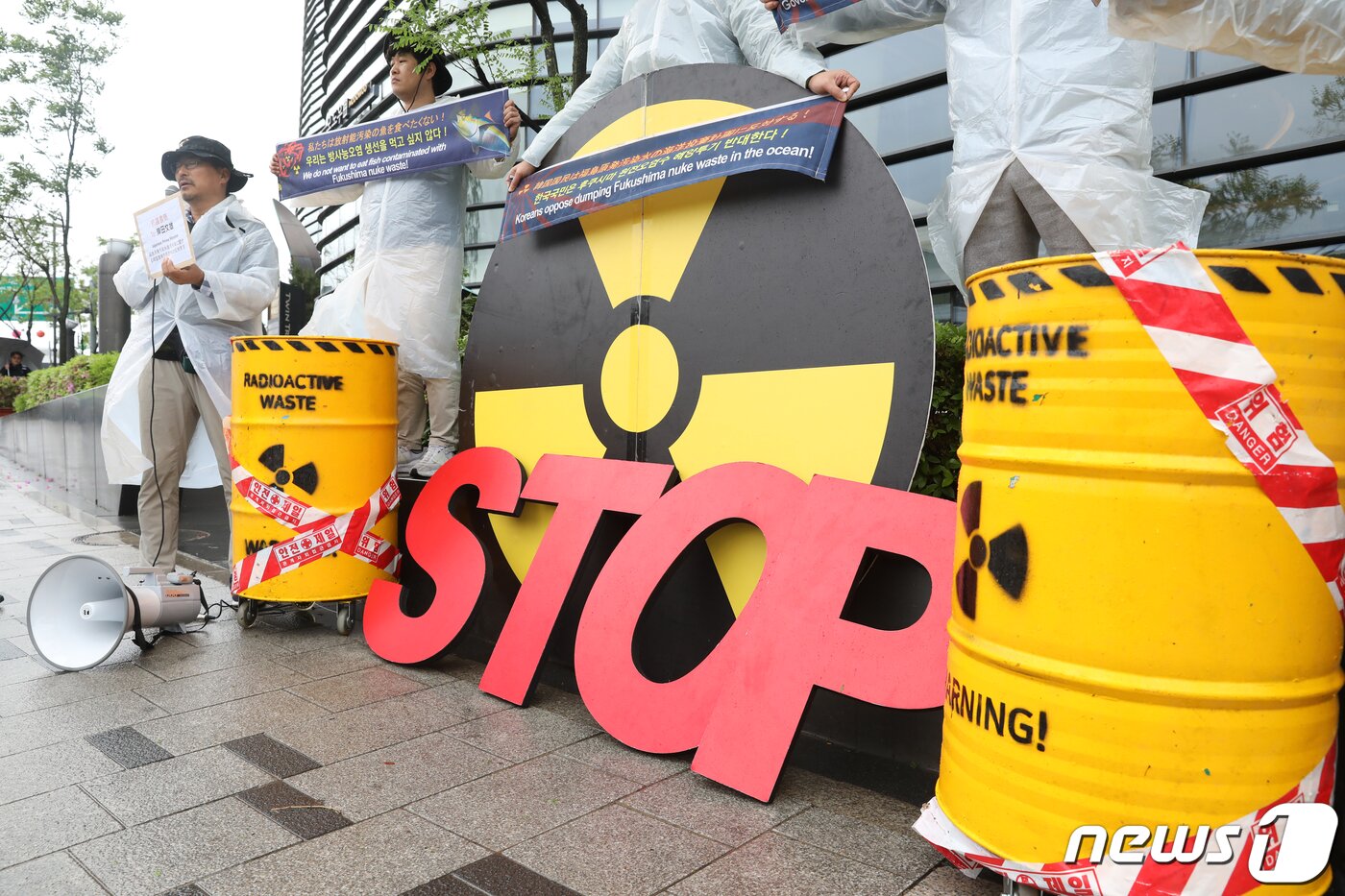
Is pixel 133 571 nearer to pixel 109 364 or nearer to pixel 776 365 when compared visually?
pixel 776 365

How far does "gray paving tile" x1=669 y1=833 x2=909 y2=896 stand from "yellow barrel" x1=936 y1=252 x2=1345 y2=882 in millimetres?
330

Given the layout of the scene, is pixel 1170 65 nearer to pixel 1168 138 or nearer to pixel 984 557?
pixel 1168 138

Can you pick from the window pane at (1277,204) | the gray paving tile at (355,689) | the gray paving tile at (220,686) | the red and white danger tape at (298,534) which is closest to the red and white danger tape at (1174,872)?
the gray paving tile at (355,689)

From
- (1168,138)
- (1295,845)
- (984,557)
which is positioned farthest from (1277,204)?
(1295,845)

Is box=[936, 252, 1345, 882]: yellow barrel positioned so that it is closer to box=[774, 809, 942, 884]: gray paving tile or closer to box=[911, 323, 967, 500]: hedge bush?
box=[774, 809, 942, 884]: gray paving tile

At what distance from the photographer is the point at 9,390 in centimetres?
2130

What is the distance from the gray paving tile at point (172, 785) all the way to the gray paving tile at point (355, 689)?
0.52 meters

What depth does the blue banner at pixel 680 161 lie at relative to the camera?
293cm

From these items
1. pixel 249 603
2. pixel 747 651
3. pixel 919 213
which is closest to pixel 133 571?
pixel 249 603

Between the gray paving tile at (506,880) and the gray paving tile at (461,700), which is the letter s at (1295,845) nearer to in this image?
the gray paving tile at (506,880)

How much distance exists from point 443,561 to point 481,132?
219 cm

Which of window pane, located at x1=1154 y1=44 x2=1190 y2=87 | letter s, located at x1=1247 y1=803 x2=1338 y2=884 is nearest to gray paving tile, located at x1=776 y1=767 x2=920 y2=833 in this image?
letter s, located at x1=1247 y1=803 x2=1338 y2=884

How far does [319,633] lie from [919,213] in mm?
5212

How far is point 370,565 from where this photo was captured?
4.06 meters
